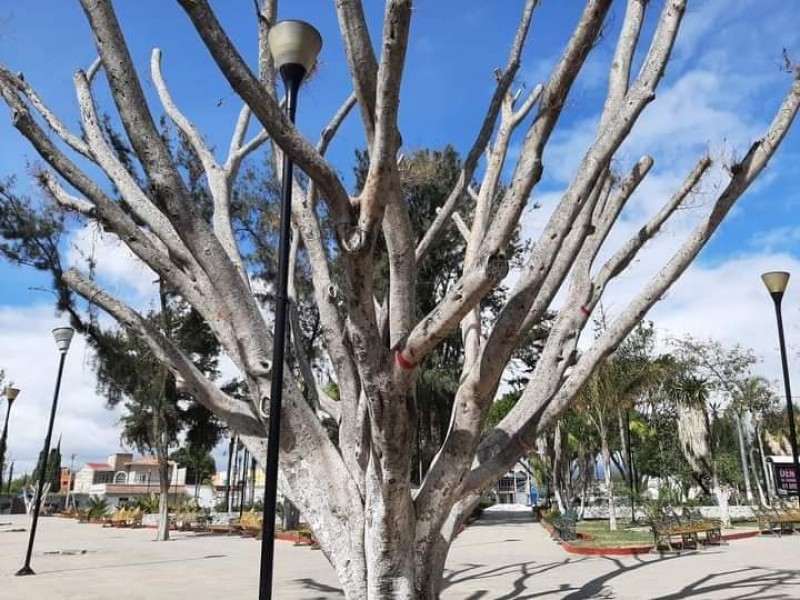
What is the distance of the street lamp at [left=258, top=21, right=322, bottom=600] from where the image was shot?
4.22m

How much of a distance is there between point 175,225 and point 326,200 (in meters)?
1.44

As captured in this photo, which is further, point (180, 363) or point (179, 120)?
point (179, 120)

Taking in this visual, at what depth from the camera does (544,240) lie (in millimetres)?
4586

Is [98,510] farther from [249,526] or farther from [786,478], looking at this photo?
[786,478]

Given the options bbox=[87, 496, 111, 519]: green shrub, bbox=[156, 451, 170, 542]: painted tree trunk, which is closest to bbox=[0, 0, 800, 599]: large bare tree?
bbox=[156, 451, 170, 542]: painted tree trunk

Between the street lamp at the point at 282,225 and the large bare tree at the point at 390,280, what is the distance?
354mm

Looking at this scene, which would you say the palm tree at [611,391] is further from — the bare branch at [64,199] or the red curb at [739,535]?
the bare branch at [64,199]

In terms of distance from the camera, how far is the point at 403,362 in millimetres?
4109

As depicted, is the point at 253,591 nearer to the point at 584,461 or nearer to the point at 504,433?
the point at 504,433

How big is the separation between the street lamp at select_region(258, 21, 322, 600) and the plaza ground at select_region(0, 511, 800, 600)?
485cm

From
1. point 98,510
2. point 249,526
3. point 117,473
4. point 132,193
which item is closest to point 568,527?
point 249,526

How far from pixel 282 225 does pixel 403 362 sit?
1546mm

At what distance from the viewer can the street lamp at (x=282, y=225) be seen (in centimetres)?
422

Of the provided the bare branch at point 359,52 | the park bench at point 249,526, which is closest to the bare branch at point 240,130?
the bare branch at point 359,52
